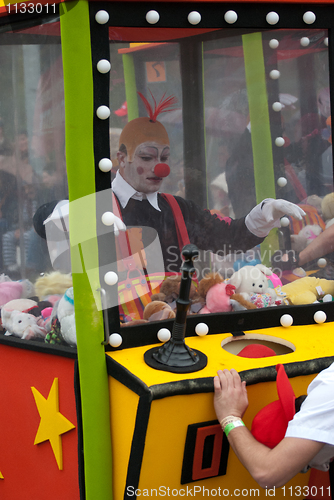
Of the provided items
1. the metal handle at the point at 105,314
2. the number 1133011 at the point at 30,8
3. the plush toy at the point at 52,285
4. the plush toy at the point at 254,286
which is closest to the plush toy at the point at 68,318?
the plush toy at the point at 52,285

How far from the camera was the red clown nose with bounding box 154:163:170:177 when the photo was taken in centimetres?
137

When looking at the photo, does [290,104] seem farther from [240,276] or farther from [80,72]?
[80,72]

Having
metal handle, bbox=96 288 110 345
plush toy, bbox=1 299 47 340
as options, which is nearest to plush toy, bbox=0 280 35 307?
plush toy, bbox=1 299 47 340

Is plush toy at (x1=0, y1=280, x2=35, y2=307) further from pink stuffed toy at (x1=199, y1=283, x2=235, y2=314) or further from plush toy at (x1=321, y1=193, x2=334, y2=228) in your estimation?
plush toy at (x1=321, y1=193, x2=334, y2=228)

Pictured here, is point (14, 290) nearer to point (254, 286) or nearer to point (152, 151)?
point (152, 151)

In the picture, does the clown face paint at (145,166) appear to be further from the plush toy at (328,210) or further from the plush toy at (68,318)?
the plush toy at (328,210)

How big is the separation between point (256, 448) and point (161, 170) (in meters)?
0.79

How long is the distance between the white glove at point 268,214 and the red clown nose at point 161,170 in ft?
0.98

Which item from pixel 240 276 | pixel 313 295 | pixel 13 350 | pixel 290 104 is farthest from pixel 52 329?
pixel 290 104

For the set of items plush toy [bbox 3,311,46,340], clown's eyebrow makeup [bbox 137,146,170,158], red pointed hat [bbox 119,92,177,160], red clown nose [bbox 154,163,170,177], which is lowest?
plush toy [bbox 3,311,46,340]

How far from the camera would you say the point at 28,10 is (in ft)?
3.99

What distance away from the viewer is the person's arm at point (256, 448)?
3.02ft

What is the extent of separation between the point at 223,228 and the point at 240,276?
0.16m

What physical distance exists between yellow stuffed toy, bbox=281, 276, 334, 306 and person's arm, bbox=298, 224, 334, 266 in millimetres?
66
